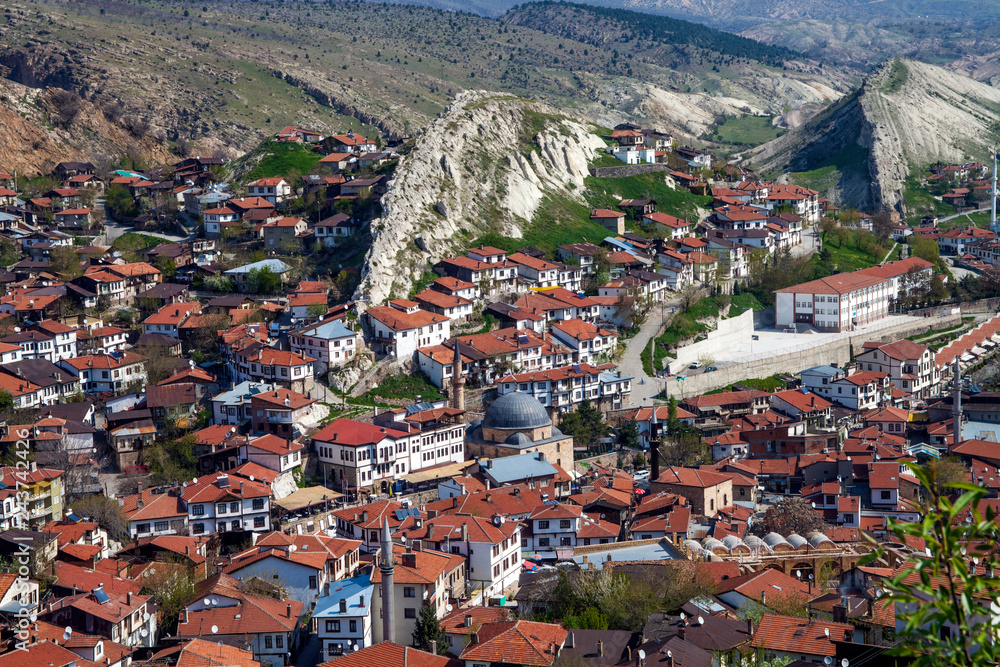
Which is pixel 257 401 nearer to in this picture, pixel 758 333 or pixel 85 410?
pixel 85 410

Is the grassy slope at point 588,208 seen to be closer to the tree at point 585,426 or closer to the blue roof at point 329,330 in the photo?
the tree at point 585,426

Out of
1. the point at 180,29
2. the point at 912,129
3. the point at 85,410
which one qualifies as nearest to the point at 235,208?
the point at 85,410

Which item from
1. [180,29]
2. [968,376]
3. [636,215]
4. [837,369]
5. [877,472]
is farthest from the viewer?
[180,29]

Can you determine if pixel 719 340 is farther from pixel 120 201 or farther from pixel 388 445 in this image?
pixel 120 201

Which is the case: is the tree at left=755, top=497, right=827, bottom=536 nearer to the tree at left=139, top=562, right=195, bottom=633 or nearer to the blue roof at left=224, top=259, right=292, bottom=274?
the tree at left=139, top=562, right=195, bottom=633

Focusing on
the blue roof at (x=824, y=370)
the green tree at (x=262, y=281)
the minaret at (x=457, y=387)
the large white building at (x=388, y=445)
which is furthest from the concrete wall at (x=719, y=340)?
the green tree at (x=262, y=281)

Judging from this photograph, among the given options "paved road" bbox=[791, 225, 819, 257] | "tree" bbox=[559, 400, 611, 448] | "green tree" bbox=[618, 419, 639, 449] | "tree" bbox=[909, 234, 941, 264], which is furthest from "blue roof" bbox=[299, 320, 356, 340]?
"tree" bbox=[909, 234, 941, 264]
